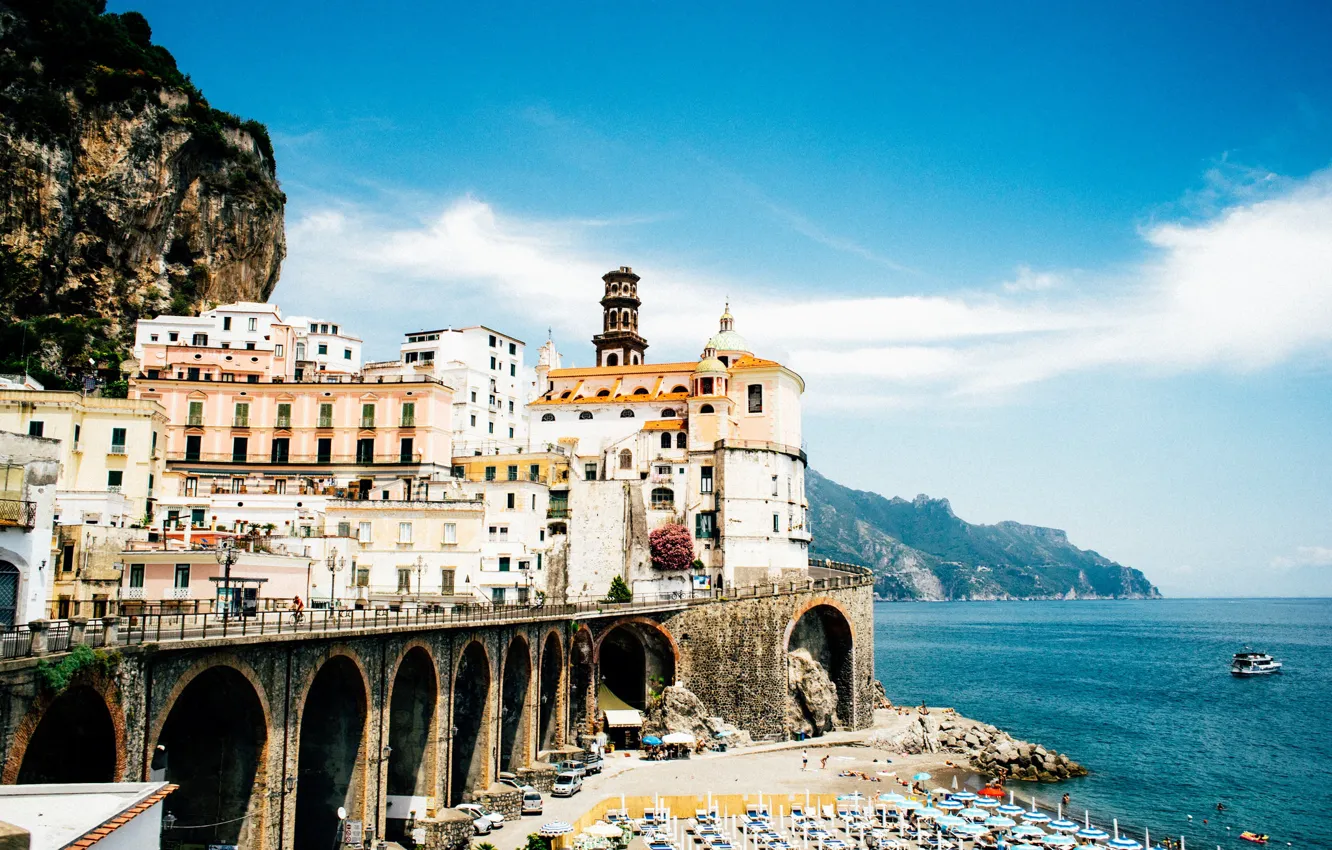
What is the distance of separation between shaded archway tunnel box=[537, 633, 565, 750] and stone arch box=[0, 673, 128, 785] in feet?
111

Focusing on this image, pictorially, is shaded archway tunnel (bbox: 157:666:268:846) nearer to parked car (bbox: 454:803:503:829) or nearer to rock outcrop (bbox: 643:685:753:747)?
parked car (bbox: 454:803:503:829)

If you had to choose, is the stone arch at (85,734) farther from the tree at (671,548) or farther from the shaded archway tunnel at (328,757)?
the tree at (671,548)

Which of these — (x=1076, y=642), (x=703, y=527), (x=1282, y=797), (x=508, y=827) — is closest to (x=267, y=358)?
(x=703, y=527)

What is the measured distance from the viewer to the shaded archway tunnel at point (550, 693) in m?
59.8

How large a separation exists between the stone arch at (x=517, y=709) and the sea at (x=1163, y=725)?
3002 cm

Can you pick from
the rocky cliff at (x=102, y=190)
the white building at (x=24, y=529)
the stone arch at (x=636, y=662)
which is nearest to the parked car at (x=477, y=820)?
the white building at (x=24, y=529)

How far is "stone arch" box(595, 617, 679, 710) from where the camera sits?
231ft

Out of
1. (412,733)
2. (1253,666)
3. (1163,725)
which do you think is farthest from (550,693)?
(1253,666)

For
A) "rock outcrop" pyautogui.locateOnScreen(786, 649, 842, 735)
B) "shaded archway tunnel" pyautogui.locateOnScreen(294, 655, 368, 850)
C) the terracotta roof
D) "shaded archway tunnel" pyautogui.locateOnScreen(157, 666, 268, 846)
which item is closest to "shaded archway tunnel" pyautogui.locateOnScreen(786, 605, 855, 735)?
"rock outcrop" pyautogui.locateOnScreen(786, 649, 842, 735)

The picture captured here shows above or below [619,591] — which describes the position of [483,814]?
below

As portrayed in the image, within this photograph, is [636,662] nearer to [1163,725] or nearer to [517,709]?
[517,709]

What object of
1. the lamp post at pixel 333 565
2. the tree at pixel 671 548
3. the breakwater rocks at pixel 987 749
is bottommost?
the breakwater rocks at pixel 987 749

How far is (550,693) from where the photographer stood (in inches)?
2383

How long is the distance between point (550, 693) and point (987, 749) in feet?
100
